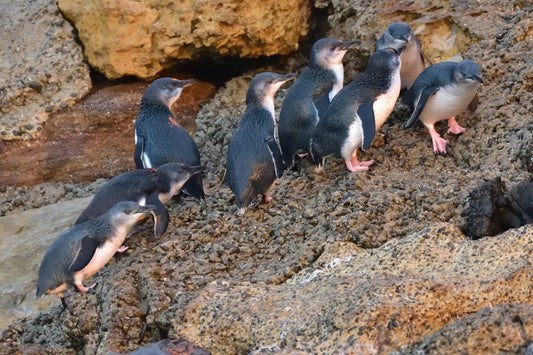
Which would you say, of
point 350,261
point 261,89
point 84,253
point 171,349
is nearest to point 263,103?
point 261,89

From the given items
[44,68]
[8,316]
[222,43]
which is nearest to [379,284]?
[8,316]

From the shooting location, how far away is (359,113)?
5.48 meters

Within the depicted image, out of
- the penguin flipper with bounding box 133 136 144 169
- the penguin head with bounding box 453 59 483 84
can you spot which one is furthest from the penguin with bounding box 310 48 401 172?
the penguin flipper with bounding box 133 136 144 169

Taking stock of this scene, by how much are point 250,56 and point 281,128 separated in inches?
74.2

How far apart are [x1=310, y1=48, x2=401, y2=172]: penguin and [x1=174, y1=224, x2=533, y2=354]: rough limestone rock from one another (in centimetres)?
112

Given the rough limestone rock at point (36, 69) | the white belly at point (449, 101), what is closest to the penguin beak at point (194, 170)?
the white belly at point (449, 101)

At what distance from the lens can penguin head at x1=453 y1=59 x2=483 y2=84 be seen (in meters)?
5.48

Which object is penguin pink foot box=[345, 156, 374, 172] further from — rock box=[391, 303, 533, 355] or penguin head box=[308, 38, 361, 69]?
rock box=[391, 303, 533, 355]

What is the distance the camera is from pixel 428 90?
5.67 m

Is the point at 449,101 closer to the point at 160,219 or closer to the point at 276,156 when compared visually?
the point at 276,156

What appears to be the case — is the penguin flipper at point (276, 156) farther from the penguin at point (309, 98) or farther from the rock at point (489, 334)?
the rock at point (489, 334)

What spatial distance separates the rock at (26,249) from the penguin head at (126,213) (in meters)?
0.69

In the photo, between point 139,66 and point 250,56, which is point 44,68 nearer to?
point 139,66

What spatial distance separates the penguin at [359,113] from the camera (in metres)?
5.46
